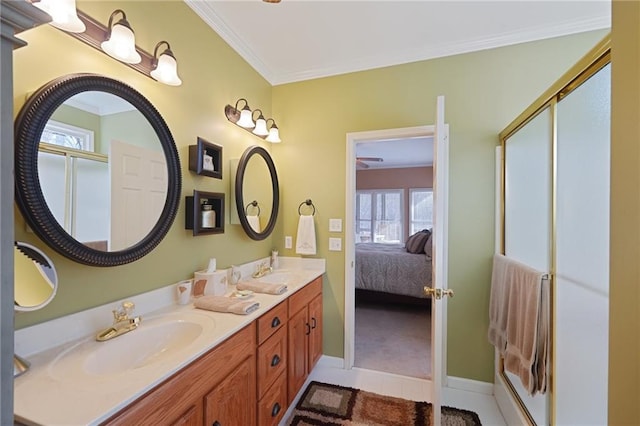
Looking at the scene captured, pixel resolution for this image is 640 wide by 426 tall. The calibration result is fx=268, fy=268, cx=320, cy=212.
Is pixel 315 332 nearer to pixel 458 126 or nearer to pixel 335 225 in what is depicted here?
pixel 335 225

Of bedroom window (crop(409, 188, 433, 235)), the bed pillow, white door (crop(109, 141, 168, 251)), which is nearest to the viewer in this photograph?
white door (crop(109, 141, 168, 251))

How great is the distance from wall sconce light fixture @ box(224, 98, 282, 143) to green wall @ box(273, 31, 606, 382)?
0.35 m

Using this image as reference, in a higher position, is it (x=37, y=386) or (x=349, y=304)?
(x=37, y=386)

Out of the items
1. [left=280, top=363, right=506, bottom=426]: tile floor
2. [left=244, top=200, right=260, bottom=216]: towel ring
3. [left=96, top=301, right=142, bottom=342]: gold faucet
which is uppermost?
[left=244, top=200, right=260, bottom=216]: towel ring

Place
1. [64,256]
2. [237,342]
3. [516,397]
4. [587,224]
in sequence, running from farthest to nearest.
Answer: [516,397] → [587,224] → [237,342] → [64,256]

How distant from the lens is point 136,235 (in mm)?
1291

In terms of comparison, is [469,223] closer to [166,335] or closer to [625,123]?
[625,123]

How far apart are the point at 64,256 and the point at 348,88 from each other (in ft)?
7.44

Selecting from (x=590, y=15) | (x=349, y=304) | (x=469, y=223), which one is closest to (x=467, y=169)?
(x=469, y=223)

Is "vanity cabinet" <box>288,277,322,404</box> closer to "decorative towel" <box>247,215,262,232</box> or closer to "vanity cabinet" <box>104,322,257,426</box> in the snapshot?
"vanity cabinet" <box>104,322,257,426</box>

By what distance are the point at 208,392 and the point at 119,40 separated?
1508 millimetres

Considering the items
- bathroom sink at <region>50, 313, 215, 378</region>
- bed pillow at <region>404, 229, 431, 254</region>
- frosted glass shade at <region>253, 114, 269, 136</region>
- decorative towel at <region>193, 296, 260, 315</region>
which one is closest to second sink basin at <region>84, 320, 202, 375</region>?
bathroom sink at <region>50, 313, 215, 378</region>

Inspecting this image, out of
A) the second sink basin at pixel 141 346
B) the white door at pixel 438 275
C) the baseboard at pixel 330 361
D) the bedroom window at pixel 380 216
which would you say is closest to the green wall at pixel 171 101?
the second sink basin at pixel 141 346

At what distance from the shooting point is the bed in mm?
3631
